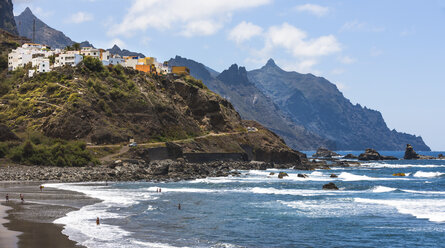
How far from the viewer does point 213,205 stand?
162ft

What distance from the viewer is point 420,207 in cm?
4797

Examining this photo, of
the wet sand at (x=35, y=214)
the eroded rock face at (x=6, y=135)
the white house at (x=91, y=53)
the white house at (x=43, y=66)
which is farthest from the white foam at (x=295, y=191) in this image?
the white house at (x=91, y=53)

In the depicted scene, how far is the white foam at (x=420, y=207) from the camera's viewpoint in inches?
1656

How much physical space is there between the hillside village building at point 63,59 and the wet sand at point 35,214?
68048 millimetres

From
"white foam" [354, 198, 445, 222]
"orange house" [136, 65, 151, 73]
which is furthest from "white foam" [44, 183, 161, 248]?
"orange house" [136, 65, 151, 73]

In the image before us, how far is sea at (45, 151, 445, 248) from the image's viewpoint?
102 feet

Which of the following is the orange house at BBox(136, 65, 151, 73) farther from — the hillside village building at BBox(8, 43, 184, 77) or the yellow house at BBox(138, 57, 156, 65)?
the yellow house at BBox(138, 57, 156, 65)

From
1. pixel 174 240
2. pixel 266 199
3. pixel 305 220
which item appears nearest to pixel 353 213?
pixel 305 220

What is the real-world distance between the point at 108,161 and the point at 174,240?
6370 cm

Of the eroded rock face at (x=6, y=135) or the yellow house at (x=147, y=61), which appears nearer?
the eroded rock face at (x=6, y=135)

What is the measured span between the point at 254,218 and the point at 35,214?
18125mm

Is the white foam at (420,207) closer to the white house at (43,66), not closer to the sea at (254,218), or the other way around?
the sea at (254,218)

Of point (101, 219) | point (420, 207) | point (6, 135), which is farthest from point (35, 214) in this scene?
point (6, 135)

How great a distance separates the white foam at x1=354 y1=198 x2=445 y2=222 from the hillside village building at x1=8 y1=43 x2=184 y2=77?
92877 mm
